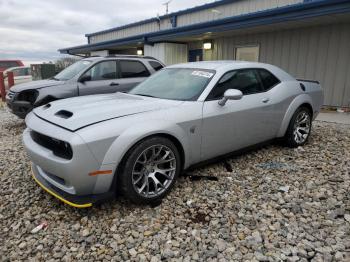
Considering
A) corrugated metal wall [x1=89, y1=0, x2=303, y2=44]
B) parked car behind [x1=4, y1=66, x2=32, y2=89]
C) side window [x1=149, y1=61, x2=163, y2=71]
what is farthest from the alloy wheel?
parked car behind [x1=4, y1=66, x2=32, y2=89]

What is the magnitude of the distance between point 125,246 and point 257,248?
113cm

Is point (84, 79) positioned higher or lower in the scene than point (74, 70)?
lower

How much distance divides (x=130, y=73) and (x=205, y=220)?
500 centimetres

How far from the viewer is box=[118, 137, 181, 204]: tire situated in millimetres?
2736

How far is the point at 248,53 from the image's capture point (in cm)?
1014

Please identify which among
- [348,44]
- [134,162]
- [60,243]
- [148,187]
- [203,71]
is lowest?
[60,243]

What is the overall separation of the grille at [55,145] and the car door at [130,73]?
12.6 feet

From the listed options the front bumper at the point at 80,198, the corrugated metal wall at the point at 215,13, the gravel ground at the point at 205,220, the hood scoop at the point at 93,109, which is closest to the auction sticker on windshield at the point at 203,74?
the hood scoop at the point at 93,109

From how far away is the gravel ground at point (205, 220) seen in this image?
2361mm

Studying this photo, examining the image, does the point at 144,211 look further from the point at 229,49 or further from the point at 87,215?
the point at 229,49

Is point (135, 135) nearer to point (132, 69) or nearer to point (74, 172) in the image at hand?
point (74, 172)

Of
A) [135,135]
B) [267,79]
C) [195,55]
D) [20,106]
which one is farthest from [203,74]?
[195,55]

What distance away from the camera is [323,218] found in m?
2.80

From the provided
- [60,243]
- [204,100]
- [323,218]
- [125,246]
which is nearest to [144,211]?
[125,246]
